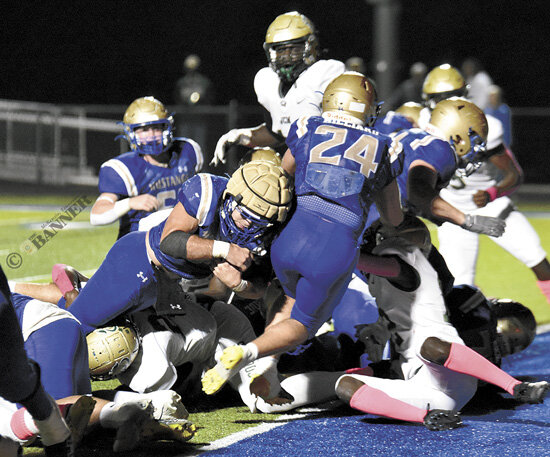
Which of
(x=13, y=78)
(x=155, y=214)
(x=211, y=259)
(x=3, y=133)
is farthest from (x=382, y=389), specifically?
(x=13, y=78)

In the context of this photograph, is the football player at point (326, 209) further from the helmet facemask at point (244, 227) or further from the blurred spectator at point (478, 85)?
the blurred spectator at point (478, 85)

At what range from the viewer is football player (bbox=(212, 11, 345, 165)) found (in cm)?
539

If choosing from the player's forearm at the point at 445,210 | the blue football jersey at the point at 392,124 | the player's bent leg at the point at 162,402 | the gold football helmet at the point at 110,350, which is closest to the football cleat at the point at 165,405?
the player's bent leg at the point at 162,402

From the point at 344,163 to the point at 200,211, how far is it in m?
0.61

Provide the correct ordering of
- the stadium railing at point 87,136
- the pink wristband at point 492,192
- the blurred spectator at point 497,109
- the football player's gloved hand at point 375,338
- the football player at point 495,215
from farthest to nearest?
1. the stadium railing at point 87,136
2. the blurred spectator at point 497,109
3. the football player at point 495,215
4. the pink wristband at point 492,192
5. the football player's gloved hand at point 375,338

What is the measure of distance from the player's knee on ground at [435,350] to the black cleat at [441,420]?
8.2 inches

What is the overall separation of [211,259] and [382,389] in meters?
0.89

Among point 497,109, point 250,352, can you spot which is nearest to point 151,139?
point 250,352

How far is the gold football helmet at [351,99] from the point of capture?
3939mm

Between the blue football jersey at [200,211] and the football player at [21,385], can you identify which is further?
the blue football jersey at [200,211]

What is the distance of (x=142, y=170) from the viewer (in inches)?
210

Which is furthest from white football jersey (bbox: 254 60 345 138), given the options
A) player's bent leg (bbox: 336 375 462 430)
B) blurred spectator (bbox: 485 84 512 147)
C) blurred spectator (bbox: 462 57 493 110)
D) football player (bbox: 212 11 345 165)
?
blurred spectator (bbox: 462 57 493 110)

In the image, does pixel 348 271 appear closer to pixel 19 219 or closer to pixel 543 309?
pixel 543 309

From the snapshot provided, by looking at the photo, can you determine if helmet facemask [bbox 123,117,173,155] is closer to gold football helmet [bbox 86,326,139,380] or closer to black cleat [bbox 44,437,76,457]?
gold football helmet [bbox 86,326,139,380]
